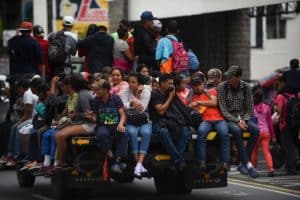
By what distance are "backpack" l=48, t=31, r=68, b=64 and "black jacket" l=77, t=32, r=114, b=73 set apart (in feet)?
1.55

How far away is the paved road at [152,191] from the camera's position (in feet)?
49.6

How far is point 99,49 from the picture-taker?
16.4 metres

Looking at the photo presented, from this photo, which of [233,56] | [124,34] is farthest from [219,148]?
[233,56]

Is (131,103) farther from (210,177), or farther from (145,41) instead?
(145,41)

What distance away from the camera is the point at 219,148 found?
14102 mm

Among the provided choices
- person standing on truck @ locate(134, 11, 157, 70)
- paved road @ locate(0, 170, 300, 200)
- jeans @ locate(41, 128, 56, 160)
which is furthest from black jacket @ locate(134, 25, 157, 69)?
jeans @ locate(41, 128, 56, 160)

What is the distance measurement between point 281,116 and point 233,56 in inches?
389

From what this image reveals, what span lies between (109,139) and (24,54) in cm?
472

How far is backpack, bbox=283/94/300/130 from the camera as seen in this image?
61.2 feet

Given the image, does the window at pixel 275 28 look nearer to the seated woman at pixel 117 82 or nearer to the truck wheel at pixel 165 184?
the truck wheel at pixel 165 184

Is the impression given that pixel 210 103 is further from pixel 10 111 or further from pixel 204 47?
pixel 204 47

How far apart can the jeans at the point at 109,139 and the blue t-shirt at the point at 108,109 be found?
0.32 ft

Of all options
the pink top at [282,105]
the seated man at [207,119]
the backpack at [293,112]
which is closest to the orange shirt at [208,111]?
the seated man at [207,119]

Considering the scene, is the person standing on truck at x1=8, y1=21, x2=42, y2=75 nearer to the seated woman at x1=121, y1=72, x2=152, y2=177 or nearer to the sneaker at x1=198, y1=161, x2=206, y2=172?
the seated woman at x1=121, y1=72, x2=152, y2=177
